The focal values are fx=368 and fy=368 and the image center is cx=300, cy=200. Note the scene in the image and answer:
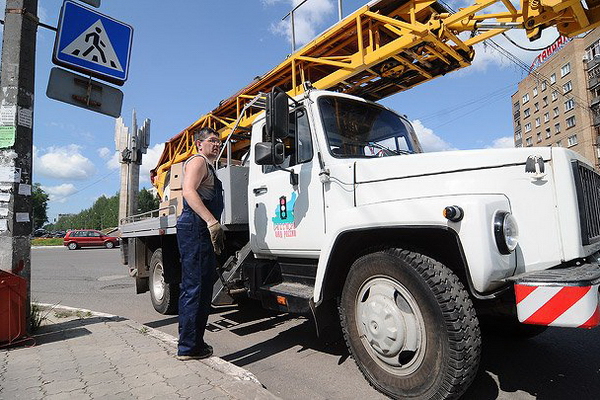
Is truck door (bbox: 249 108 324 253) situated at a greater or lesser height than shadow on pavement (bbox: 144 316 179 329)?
greater

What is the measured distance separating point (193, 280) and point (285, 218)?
3.42ft

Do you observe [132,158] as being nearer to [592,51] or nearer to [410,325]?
[410,325]

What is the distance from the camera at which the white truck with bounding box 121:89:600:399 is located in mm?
2164

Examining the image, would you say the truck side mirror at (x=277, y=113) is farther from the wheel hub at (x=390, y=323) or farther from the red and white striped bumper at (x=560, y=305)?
the red and white striped bumper at (x=560, y=305)

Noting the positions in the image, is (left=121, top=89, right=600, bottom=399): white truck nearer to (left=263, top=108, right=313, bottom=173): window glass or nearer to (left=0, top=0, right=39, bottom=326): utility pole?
(left=263, top=108, right=313, bottom=173): window glass

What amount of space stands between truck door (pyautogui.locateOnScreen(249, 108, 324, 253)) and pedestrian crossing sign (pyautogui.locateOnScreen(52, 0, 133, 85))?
7.13 feet

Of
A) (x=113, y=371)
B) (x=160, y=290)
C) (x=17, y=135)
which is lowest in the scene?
(x=113, y=371)

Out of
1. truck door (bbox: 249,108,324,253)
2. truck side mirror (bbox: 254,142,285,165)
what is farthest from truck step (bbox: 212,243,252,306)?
truck side mirror (bbox: 254,142,285,165)

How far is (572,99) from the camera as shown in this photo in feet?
143

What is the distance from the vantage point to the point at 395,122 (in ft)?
13.3

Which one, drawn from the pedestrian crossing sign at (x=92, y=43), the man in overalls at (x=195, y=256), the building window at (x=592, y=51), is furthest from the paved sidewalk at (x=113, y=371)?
the building window at (x=592, y=51)

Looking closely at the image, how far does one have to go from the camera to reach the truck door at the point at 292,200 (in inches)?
133

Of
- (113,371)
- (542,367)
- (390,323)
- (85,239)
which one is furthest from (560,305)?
(85,239)

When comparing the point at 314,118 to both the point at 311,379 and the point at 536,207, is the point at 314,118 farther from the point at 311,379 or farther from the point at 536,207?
the point at 311,379
